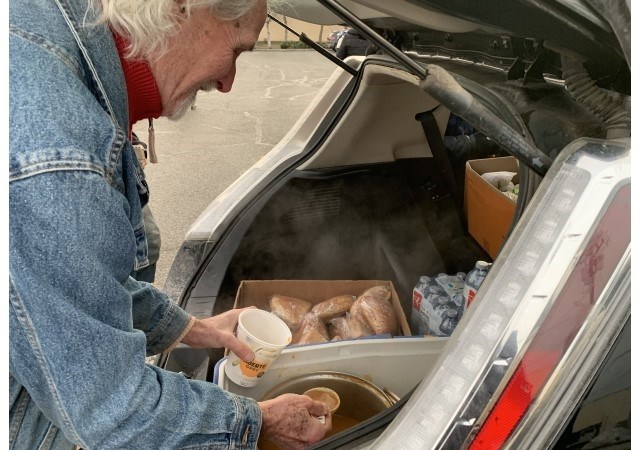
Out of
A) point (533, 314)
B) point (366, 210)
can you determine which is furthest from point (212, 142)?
point (533, 314)

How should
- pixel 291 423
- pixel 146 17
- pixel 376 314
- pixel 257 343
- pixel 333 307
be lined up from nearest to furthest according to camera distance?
pixel 146 17 → pixel 291 423 → pixel 257 343 → pixel 376 314 → pixel 333 307

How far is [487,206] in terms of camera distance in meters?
2.10

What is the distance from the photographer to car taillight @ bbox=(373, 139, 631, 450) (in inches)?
31.3

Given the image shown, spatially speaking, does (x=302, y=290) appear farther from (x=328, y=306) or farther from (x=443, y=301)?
(x=443, y=301)

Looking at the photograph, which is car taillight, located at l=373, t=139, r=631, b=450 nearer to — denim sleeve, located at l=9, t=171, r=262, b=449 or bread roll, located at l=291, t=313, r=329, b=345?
denim sleeve, located at l=9, t=171, r=262, b=449

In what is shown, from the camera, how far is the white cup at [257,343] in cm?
144

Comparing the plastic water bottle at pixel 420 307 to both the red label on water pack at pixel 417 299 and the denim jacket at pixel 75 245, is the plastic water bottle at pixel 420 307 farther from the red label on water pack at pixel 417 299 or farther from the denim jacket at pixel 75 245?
the denim jacket at pixel 75 245

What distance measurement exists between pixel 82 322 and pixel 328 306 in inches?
50.2

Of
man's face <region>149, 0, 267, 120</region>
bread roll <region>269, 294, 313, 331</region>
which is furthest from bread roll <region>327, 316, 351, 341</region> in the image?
man's face <region>149, 0, 267, 120</region>

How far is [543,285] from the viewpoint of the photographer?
2.63ft

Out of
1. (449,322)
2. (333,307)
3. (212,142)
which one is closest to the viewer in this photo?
(449,322)

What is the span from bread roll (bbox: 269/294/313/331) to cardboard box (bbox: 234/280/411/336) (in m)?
0.03

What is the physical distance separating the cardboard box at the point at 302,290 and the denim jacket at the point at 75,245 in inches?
37.6
